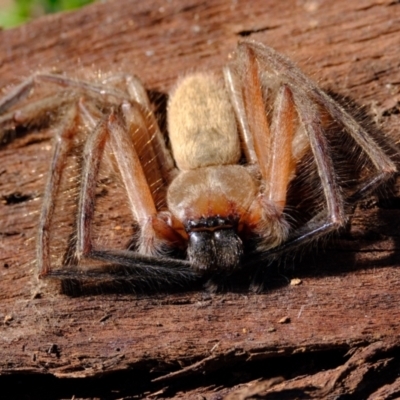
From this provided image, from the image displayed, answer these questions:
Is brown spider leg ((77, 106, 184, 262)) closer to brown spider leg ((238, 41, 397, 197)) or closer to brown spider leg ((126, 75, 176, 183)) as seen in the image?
brown spider leg ((126, 75, 176, 183))

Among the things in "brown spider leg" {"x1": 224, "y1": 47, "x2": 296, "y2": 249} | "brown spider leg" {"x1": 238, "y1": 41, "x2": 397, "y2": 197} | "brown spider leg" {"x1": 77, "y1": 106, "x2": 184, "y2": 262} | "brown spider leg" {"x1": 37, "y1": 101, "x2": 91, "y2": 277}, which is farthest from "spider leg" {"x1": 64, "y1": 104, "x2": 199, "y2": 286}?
"brown spider leg" {"x1": 238, "y1": 41, "x2": 397, "y2": 197}

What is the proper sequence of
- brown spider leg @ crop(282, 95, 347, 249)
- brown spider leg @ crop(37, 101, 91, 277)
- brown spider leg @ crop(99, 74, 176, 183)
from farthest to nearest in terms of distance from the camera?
brown spider leg @ crop(99, 74, 176, 183) < brown spider leg @ crop(37, 101, 91, 277) < brown spider leg @ crop(282, 95, 347, 249)

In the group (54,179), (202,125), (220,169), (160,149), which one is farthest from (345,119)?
(54,179)

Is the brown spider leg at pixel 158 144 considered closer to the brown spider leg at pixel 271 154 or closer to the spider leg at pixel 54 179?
the spider leg at pixel 54 179

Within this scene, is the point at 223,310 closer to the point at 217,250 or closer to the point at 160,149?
the point at 217,250

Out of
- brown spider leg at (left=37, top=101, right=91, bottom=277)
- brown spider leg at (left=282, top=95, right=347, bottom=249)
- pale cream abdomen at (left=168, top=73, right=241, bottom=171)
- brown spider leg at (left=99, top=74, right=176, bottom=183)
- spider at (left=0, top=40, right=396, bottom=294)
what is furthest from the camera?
brown spider leg at (left=99, top=74, right=176, bottom=183)

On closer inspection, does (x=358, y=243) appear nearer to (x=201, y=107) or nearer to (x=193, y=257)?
(x=193, y=257)

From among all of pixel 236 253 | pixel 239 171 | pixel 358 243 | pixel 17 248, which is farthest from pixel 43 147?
pixel 358 243
